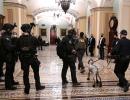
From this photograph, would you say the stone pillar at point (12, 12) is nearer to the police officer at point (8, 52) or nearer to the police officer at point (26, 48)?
the police officer at point (8, 52)

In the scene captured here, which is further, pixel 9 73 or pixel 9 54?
pixel 9 73

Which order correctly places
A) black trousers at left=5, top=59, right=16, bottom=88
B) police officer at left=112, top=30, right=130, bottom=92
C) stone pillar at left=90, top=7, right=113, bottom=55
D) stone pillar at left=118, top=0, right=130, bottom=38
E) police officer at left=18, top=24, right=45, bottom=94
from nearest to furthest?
police officer at left=18, top=24, right=45, bottom=94 → police officer at left=112, top=30, right=130, bottom=92 → black trousers at left=5, top=59, right=16, bottom=88 → stone pillar at left=118, top=0, right=130, bottom=38 → stone pillar at left=90, top=7, right=113, bottom=55

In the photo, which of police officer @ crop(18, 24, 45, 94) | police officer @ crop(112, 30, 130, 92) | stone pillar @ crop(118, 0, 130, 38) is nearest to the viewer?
police officer @ crop(18, 24, 45, 94)

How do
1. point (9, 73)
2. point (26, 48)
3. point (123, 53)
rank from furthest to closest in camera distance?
point (9, 73) → point (123, 53) → point (26, 48)

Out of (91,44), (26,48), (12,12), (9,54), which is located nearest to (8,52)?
(9,54)

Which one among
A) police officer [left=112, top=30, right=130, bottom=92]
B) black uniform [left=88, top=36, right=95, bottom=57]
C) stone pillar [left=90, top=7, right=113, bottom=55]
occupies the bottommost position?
black uniform [left=88, top=36, right=95, bottom=57]

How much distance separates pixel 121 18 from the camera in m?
17.6

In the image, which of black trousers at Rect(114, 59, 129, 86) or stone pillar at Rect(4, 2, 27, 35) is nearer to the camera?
black trousers at Rect(114, 59, 129, 86)

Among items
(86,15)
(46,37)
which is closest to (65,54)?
(86,15)

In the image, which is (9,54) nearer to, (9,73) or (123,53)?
(9,73)

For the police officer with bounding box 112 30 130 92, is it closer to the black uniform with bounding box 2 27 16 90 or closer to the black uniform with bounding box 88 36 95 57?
the black uniform with bounding box 2 27 16 90

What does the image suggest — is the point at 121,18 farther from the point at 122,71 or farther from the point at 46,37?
the point at 46,37

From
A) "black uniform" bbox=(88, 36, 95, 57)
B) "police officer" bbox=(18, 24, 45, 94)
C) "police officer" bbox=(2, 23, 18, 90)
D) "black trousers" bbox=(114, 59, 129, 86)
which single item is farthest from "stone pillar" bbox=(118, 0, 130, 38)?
"police officer" bbox=(18, 24, 45, 94)

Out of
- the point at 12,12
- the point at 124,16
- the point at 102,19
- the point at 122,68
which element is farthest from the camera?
the point at 102,19
